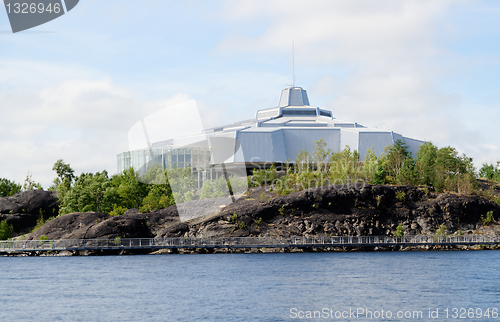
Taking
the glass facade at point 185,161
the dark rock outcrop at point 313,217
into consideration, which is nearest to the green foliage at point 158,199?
the dark rock outcrop at point 313,217

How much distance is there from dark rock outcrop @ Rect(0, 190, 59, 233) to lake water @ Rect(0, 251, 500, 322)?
36.3m

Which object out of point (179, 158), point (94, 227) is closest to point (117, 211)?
point (94, 227)

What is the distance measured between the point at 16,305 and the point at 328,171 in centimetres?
7077

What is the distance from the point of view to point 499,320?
34.7 metres

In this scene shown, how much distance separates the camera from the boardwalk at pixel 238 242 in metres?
79.9

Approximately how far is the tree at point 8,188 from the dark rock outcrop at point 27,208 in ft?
48.4

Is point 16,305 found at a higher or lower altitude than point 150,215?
lower

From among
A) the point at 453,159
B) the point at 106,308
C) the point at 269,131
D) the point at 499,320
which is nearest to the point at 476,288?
the point at 499,320

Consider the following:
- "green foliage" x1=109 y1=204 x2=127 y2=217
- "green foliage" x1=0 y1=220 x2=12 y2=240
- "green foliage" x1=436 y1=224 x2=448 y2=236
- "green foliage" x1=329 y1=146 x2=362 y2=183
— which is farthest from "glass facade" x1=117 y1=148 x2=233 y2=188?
"green foliage" x1=436 y1=224 x2=448 y2=236

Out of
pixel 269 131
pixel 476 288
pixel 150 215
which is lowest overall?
pixel 476 288

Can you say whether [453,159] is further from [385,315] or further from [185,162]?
[385,315]

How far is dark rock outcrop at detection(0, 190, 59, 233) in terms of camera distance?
106m

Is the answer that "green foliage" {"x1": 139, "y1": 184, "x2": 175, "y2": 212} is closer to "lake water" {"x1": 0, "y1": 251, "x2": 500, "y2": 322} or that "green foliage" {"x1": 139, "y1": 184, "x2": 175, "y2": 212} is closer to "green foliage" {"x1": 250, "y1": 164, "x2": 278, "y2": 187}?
"green foliage" {"x1": 250, "y1": 164, "x2": 278, "y2": 187}

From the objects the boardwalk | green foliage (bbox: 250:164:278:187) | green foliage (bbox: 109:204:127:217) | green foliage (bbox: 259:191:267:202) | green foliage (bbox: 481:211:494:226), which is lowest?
the boardwalk
